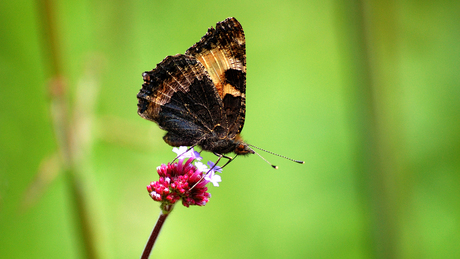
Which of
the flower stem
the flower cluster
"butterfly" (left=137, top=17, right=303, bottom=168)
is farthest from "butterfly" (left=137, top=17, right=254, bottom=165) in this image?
the flower stem

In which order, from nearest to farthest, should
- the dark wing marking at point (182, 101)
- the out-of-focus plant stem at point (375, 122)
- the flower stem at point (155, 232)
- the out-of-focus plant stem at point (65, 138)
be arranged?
the flower stem at point (155, 232)
the out-of-focus plant stem at point (375, 122)
the out-of-focus plant stem at point (65, 138)
the dark wing marking at point (182, 101)

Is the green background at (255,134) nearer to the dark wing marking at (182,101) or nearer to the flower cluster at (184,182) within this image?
the dark wing marking at (182,101)

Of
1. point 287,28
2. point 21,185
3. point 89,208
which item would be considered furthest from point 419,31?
point 21,185

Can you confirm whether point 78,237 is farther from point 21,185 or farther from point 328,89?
point 328,89

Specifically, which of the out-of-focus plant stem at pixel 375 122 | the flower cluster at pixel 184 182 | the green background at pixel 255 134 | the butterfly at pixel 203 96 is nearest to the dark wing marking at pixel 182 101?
the butterfly at pixel 203 96

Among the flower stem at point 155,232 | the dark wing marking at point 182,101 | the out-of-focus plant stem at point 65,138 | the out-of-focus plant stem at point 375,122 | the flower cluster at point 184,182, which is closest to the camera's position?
the flower stem at point 155,232

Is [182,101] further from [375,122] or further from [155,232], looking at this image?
[375,122]
